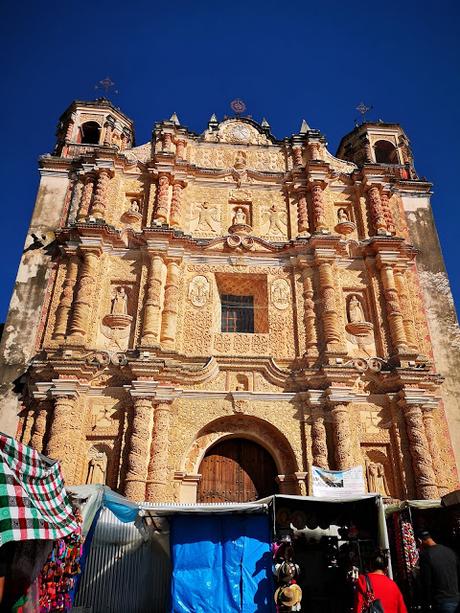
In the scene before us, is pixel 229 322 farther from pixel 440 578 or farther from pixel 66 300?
pixel 440 578

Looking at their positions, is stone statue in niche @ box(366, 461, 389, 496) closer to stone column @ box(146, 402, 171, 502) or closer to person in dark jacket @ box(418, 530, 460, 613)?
stone column @ box(146, 402, 171, 502)

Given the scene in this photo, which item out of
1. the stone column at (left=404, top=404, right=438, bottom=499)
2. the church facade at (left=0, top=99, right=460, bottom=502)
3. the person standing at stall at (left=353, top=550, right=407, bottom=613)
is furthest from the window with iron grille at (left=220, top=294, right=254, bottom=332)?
the person standing at stall at (left=353, top=550, right=407, bottom=613)

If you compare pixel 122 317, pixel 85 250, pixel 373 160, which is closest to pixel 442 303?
pixel 373 160

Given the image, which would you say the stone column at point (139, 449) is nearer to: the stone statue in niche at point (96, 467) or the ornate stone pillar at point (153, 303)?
the stone statue in niche at point (96, 467)

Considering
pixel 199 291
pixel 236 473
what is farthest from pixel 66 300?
pixel 236 473

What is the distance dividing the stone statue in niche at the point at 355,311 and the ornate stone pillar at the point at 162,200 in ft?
18.3

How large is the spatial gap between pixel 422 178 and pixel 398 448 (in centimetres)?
881

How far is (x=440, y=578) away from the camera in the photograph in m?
4.90

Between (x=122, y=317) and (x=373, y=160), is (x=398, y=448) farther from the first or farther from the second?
(x=373, y=160)

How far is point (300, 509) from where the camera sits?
8430 millimetres

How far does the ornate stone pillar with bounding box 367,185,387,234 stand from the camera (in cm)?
1367

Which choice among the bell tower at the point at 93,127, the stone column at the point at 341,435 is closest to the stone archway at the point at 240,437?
the stone column at the point at 341,435

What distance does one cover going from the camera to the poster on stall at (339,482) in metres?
8.89

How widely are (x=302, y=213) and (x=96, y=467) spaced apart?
8862 mm
